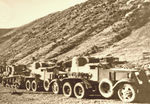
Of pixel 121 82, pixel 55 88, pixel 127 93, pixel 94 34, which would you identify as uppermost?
pixel 94 34

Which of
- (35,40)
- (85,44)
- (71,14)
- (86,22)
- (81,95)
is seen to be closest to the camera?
(81,95)

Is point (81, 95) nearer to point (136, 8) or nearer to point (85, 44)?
point (85, 44)

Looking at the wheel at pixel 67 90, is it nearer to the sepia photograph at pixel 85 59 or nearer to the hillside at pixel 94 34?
the sepia photograph at pixel 85 59

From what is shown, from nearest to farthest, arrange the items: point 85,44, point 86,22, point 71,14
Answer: point 85,44
point 86,22
point 71,14

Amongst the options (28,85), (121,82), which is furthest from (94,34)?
(121,82)

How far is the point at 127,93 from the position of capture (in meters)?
14.1

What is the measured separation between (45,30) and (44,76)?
39471 mm

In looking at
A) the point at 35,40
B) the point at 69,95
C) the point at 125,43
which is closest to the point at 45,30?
the point at 35,40

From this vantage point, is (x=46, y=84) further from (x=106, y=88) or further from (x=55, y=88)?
(x=106, y=88)

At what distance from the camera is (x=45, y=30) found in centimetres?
5894

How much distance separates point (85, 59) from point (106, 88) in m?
2.82

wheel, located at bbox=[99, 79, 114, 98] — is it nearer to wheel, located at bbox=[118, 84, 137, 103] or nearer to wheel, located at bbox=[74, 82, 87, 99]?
wheel, located at bbox=[118, 84, 137, 103]

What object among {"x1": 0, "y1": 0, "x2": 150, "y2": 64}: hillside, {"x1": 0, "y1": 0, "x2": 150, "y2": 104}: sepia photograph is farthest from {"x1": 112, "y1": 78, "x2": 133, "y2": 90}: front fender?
{"x1": 0, "y1": 0, "x2": 150, "y2": 64}: hillside

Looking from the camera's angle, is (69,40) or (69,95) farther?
(69,40)
